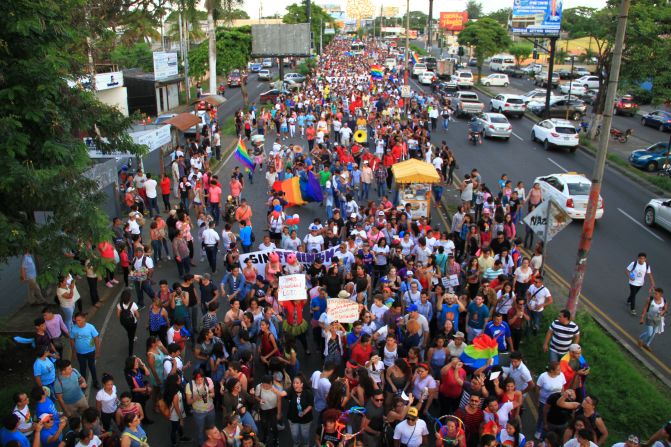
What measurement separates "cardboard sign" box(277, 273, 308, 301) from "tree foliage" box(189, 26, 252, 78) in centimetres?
4153

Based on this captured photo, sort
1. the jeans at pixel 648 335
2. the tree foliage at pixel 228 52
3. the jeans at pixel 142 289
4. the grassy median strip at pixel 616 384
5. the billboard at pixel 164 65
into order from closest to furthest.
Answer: the grassy median strip at pixel 616 384
the jeans at pixel 648 335
the jeans at pixel 142 289
the billboard at pixel 164 65
the tree foliage at pixel 228 52

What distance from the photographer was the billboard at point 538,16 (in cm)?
4078

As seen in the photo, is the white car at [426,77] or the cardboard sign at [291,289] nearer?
the cardboard sign at [291,289]

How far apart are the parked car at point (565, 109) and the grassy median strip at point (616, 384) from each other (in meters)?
31.5

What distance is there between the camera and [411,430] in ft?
24.6

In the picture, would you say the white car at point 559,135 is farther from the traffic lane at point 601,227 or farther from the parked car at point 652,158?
the parked car at point 652,158

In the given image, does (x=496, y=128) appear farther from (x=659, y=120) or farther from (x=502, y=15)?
(x=502, y=15)

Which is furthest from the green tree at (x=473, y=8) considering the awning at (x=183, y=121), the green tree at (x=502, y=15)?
the awning at (x=183, y=121)

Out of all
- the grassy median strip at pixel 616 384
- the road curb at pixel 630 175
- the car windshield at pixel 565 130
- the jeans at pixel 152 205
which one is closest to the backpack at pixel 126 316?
the grassy median strip at pixel 616 384

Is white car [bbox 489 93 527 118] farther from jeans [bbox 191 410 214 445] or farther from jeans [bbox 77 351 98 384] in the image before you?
jeans [bbox 191 410 214 445]

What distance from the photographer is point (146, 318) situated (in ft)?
42.3

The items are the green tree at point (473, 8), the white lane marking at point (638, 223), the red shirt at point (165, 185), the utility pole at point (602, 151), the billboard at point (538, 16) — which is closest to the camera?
the utility pole at point (602, 151)

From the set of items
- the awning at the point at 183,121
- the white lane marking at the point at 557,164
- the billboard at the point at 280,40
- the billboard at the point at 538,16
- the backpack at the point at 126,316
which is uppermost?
the billboard at the point at 538,16

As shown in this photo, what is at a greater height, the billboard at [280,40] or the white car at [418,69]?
the billboard at [280,40]
